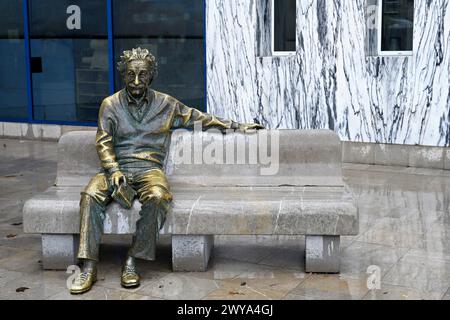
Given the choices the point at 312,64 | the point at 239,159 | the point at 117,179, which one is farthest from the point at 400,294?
the point at 312,64

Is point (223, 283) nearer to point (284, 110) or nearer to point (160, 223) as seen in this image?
point (160, 223)

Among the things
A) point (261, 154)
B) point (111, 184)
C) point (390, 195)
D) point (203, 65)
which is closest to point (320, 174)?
point (261, 154)

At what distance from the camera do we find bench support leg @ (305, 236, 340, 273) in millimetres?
5207

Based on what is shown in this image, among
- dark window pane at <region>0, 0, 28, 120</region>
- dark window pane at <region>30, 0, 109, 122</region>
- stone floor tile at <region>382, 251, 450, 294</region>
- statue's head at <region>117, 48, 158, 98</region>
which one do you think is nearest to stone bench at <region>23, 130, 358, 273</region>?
stone floor tile at <region>382, 251, 450, 294</region>

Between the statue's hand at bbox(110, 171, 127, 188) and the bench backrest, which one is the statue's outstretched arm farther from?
the statue's hand at bbox(110, 171, 127, 188)

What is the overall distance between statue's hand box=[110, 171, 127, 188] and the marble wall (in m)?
5.29

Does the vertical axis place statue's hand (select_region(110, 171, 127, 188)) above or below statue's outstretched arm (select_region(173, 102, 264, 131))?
below

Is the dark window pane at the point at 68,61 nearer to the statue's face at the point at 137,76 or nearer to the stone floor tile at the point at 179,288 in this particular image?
the statue's face at the point at 137,76

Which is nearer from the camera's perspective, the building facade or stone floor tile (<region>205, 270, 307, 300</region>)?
stone floor tile (<region>205, 270, 307, 300</region>)

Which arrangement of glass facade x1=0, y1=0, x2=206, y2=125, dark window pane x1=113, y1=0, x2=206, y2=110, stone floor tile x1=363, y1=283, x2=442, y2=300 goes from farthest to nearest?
glass facade x1=0, y1=0, x2=206, y2=125
dark window pane x1=113, y1=0, x2=206, y2=110
stone floor tile x1=363, y1=283, x2=442, y2=300

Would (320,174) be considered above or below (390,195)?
above

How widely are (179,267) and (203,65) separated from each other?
252 inches

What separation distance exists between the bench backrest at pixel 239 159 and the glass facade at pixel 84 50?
5.44m

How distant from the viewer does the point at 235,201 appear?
17.2 ft
